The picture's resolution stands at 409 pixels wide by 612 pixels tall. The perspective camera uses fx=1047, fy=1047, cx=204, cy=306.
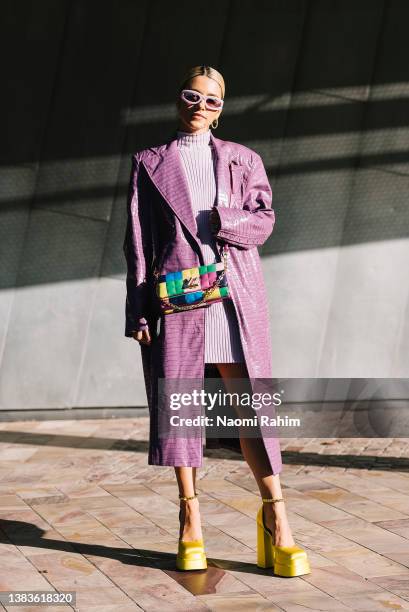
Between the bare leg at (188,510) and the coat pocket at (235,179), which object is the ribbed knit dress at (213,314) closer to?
the coat pocket at (235,179)

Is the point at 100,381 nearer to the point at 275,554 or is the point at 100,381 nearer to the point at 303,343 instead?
the point at 303,343

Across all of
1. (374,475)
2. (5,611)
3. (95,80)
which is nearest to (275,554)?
(5,611)

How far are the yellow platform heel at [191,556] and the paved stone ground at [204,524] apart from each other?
37 millimetres

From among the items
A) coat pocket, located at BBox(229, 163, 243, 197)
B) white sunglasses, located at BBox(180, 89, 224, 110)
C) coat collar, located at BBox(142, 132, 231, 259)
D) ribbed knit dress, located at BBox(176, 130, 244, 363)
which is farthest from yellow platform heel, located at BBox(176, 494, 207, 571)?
white sunglasses, located at BBox(180, 89, 224, 110)

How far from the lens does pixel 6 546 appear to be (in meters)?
4.75

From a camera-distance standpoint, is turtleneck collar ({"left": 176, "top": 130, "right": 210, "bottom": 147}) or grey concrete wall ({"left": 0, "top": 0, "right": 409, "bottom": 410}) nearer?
turtleneck collar ({"left": 176, "top": 130, "right": 210, "bottom": 147})

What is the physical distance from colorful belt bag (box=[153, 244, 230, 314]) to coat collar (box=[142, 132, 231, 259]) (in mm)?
130

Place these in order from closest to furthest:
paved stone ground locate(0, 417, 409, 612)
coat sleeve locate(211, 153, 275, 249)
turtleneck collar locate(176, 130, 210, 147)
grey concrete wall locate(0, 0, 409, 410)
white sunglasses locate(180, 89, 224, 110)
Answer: paved stone ground locate(0, 417, 409, 612) < coat sleeve locate(211, 153, 275, 249) < white sunglasses locate(180, 89, 224, 110) < turtleneck collar locate(176, 130, 210, 147) < grey concrete wall locate(0, 0, 409, 410)

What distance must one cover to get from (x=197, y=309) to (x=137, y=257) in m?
0.34

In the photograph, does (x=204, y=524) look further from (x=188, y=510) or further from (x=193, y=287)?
(x=193, y=287)

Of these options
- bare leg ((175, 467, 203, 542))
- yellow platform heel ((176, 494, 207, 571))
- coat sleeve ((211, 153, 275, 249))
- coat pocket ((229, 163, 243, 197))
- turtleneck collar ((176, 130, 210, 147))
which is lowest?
yellow platform heel ((176, 494, 207, 571))

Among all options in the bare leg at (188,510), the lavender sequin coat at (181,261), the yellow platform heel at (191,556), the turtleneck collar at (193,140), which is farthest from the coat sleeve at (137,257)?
the yellow platform heel at (191,556)

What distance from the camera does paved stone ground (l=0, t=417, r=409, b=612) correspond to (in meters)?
4.11

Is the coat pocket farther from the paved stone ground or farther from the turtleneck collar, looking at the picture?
the paved stone ground
